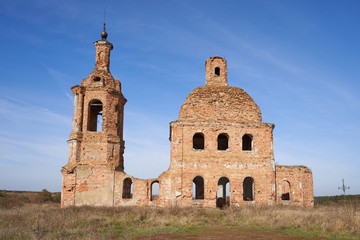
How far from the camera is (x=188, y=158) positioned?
18.3m

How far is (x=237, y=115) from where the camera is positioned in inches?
768

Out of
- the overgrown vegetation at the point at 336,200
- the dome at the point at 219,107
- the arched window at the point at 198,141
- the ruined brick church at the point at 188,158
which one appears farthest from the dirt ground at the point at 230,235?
the overgrown vegetation at the point at 336,200

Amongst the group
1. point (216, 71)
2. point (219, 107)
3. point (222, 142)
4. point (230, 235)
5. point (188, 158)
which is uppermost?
point (216, 71)

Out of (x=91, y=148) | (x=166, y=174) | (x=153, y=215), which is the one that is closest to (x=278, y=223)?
(x=153, y=215)

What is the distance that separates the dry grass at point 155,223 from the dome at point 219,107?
6149 mm

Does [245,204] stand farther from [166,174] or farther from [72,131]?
[72,131]

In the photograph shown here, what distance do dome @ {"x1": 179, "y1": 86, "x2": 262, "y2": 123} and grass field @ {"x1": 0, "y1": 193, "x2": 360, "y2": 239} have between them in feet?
20.2

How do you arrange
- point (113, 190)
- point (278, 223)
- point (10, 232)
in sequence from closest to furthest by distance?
point (10, 232) < point (278, 223) < point (113, 190)

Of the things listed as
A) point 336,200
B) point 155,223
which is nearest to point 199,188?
point 155,223

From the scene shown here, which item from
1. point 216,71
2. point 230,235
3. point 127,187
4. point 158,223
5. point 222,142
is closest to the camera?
point 230,235

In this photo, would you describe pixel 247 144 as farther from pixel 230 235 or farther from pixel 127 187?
pixel 230 235

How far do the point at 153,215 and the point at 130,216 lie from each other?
964 millimetres

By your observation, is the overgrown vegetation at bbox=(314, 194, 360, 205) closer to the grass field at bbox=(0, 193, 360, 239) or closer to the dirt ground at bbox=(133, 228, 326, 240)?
the grass field at bbox=(0, 193, 360, 239)

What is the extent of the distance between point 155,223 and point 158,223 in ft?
0.42
